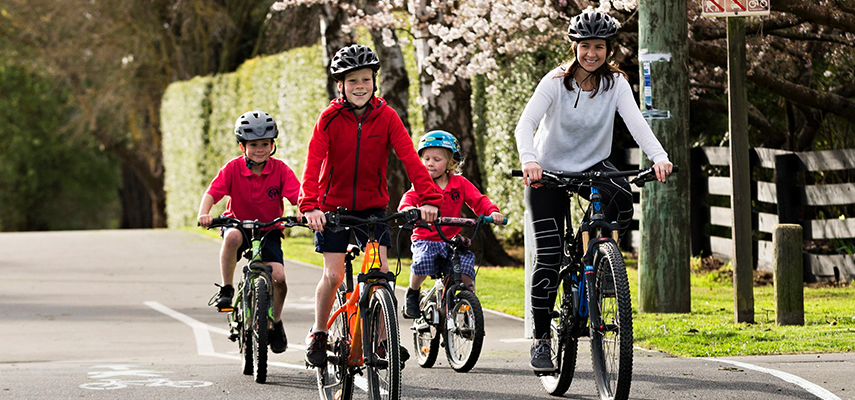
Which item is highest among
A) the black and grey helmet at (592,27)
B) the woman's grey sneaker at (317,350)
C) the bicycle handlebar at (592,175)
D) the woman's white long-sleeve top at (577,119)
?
the black and grey helmet at (592,27)

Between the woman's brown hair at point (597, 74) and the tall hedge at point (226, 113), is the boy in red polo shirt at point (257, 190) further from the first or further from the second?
the tall hedge at point (226, 113)

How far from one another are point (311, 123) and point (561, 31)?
26.6 ft

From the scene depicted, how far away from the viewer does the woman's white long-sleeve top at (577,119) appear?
5.87m

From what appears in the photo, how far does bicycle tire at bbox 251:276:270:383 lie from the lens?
6.89 metres

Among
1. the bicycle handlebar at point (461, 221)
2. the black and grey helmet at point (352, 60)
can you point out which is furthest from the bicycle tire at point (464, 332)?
the black and grey helmet at point (352, 60)

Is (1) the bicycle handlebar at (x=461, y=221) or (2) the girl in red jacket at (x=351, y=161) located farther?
(1) the bicycle handlebar at (x=461, y=221)

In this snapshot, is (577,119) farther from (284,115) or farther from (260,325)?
(284,115)

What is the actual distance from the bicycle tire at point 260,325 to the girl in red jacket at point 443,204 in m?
0.98

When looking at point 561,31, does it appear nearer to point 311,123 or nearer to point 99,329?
point 99,329

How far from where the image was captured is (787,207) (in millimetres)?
12344

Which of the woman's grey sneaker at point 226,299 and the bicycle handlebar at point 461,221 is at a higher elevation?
the bicycle handlebar at point 461,221

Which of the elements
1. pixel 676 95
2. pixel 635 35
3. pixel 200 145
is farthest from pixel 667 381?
pixel 200 145

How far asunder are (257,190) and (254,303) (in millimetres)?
789

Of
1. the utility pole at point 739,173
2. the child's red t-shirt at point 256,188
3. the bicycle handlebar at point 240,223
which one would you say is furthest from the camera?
the utility pole at point 739,173
